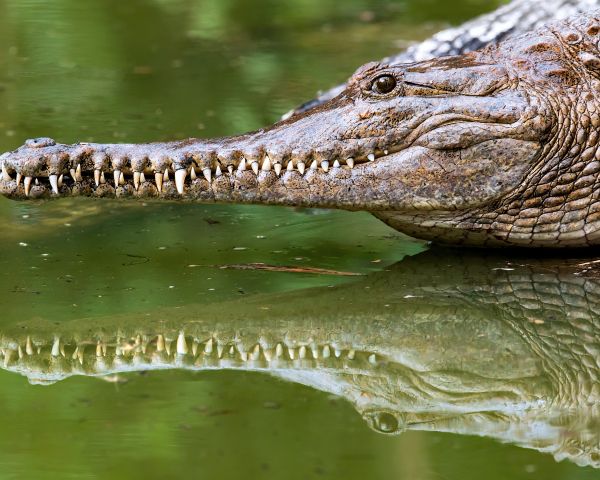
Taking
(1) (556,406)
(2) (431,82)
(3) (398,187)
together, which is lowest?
(1) (556,406)

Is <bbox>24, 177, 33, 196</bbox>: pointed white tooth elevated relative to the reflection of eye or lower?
elevated

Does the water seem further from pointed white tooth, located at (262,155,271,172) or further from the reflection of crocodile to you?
pointed white tooth, located at (262,155,271,172)

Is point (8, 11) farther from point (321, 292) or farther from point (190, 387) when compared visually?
point (190, 387)

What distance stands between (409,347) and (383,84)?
1.35 meters

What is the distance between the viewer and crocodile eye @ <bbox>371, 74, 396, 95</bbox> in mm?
5238

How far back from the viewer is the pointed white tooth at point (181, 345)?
171 inches

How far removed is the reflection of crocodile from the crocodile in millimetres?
315

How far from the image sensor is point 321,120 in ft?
17.2

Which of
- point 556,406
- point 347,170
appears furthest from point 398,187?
point 556,406

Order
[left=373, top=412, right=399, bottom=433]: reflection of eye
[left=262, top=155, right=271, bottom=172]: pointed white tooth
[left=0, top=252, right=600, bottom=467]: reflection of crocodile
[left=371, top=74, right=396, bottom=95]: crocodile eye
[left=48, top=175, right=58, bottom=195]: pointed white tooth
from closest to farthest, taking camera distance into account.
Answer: [left=373, top=412, right=399, bottom=433]: reflection of eye → [left=0, top=252, right=600, bottom=467]: reflection of crocodile → [left=48, top=175, right=58, bottom=195]: pointed white tooth → [left=262, top=155, right=271, bottom=172]: pointed white tooth → [left=371, top=74, right=396, bottom=95]: crocodile eye

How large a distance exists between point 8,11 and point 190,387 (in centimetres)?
779

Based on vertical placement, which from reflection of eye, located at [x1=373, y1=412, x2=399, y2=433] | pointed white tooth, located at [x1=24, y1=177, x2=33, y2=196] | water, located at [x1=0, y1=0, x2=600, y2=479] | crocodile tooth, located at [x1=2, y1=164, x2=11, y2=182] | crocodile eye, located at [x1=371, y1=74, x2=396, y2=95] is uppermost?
crocodile eye, located at [x1=371, y1=74, x2=396, y2=95]

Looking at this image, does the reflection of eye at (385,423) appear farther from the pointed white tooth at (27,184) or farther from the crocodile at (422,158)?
the pointed white tooth at (27,184)

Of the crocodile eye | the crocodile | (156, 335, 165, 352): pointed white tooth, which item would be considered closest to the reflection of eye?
(156, 335, 165, 352): pointed white tooth
